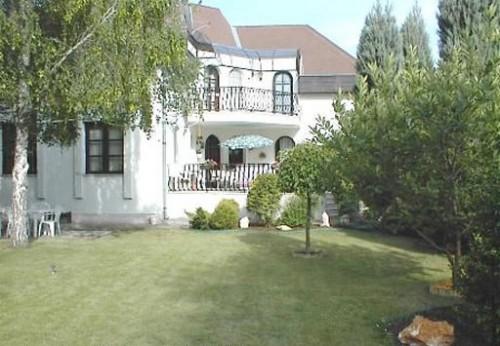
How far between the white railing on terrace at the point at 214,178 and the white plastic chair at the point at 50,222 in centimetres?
414

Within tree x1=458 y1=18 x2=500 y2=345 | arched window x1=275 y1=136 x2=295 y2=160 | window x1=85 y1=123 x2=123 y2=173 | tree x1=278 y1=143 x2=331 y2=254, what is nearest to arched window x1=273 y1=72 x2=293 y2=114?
arched window x1=275 y1=136 x2=295 y2=160

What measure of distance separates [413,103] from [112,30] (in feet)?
20.8

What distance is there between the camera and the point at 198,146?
958 inches

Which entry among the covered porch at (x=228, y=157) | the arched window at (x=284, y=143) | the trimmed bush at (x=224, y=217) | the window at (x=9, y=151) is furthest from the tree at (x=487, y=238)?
the arched window at (x=284, y=143)

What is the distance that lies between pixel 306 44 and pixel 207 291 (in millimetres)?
25508

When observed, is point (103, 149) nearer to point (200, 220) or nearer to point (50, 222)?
point (50, 222)

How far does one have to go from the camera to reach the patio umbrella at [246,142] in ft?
75.9

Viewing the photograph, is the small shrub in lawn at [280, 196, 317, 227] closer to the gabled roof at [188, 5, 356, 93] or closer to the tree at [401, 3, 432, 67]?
the tree at [401, 3, 432, 67]

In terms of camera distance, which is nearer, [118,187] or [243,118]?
[118,187]

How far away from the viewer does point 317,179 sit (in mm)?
12570

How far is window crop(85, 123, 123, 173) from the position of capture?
19.0 meters

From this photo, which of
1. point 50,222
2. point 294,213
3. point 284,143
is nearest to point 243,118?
point 284,143

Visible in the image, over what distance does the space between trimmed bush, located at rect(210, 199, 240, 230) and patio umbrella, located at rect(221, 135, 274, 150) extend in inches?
216

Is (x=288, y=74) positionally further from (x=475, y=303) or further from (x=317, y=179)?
(x=475, y=303)
